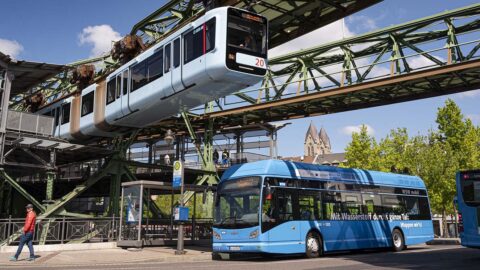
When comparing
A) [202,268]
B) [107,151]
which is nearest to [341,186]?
[202,268]

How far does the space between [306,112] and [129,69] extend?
12.6m

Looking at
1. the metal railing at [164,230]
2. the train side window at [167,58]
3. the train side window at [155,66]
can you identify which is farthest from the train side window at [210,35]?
the metal railing at [164,230]

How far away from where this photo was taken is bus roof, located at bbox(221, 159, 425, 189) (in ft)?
51.4

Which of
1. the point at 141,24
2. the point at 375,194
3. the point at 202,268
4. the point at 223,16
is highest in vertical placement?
the point at 141,24

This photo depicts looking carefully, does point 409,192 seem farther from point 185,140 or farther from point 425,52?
point 185,140

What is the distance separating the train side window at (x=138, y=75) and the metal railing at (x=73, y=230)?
6.18 meters

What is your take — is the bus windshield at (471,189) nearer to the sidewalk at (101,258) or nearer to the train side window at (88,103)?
the sidewalk at (101,258)

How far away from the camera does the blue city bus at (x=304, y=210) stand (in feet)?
49.2

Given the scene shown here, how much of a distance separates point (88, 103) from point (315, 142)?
15254 centimetres

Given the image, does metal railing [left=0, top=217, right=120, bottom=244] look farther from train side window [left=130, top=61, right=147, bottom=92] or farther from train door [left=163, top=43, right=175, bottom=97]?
train door [left=163, top=43, right=175, bottom=97]

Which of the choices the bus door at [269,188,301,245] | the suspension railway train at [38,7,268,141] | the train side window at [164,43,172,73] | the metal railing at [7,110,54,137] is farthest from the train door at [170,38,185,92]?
the metal railing at [7,110,54,137]

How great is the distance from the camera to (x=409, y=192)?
20766 mm

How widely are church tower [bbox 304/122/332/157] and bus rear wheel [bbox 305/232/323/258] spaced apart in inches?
5877

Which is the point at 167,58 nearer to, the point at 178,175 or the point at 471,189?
the point at 178,175
